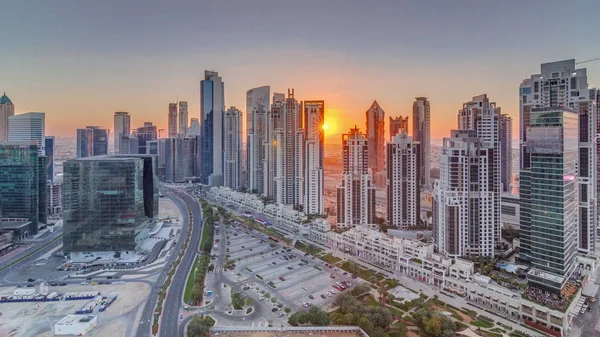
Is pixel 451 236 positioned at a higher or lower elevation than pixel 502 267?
higher

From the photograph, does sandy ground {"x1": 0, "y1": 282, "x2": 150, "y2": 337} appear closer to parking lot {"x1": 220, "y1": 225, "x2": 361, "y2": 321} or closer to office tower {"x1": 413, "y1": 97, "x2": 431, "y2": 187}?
parking lot {"x1": 220, "y1": 225, "x2": 361, "y2": 321}

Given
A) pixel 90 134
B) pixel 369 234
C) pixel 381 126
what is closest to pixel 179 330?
pixel 369 234

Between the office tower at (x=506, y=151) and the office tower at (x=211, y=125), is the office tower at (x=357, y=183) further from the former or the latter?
the office tower at (x=211, y=125)

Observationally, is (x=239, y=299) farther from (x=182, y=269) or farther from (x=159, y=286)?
(x=182, y=269)

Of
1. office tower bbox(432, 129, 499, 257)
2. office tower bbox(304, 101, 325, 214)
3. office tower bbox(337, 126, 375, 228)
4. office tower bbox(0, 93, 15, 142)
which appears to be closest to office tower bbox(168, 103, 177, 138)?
office tower bbox(0, 93, 15, 142)

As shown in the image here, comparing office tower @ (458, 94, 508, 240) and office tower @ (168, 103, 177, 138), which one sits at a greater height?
office tower @ (168, 103, 177, 138)

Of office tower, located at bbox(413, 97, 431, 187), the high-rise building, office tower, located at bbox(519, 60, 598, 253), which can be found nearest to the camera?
office tower, located at bbox(519, 60, 598, 253)
